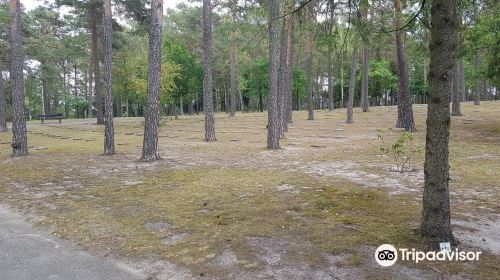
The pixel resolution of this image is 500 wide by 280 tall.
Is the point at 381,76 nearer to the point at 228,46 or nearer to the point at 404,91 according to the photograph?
the point at 228,46

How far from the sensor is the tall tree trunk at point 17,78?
10.9m

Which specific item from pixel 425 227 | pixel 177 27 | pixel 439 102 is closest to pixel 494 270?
pixel 425 227

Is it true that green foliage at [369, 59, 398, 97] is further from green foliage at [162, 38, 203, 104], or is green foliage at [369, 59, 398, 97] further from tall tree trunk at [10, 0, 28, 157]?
tall tree trunk at [10, 0, 28, 157]

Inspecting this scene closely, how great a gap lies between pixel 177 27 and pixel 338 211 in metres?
37.5

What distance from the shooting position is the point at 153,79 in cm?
982

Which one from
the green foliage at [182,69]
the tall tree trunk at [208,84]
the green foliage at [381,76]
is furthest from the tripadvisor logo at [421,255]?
the green foliage at [381,76]

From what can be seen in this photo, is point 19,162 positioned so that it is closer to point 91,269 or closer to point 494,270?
point 91,269

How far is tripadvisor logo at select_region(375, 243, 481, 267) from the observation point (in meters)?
3.62

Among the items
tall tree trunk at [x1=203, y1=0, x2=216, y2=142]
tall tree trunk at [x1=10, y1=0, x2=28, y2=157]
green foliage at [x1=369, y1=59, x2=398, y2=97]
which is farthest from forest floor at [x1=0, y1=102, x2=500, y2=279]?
green foliage at [x1=369, y1=59, x2=398, y2=97]

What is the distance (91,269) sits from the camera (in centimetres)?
375

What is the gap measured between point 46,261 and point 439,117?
4469 mm

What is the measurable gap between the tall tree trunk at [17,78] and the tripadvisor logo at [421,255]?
38.2ft

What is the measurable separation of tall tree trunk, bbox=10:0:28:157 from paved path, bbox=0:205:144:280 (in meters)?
7.88

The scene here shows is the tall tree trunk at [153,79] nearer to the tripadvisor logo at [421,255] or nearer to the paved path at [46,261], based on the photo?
the paved path at [46,261]
